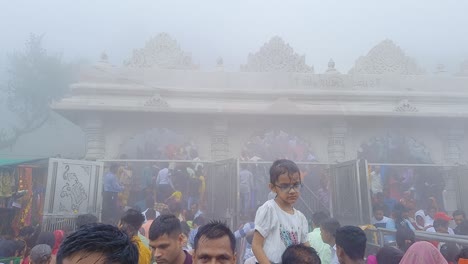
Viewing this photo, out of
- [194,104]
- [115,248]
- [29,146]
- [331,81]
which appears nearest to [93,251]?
[115,248]

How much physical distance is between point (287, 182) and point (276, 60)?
10410mm

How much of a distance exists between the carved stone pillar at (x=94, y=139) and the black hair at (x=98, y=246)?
993 cm

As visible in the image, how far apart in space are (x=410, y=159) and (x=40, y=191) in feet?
35.3

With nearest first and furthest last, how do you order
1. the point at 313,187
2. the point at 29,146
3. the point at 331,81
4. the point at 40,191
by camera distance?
the point at 40,191 < the point at 313,187 < the point at 331,81 < the point at 29,146

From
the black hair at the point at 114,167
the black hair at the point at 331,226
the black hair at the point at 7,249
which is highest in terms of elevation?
the black hair at the point at 114,167

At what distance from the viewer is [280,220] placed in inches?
103

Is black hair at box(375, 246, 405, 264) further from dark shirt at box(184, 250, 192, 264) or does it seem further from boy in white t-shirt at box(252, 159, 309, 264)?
dark shirt at box(184, 250, 192, 264)

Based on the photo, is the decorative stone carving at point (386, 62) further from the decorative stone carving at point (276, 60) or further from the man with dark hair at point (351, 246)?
the man with dark hair at point (351, 246)

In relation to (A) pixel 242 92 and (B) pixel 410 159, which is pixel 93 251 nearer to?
(A) pixel 242 92

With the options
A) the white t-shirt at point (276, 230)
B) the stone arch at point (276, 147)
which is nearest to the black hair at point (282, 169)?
the white t-shirt at point (276, 230)

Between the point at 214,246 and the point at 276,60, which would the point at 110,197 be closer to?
the point at 276,60

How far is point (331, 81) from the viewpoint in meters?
12.3

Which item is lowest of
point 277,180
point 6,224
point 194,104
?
point 6,224

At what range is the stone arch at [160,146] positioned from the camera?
36.4ft
